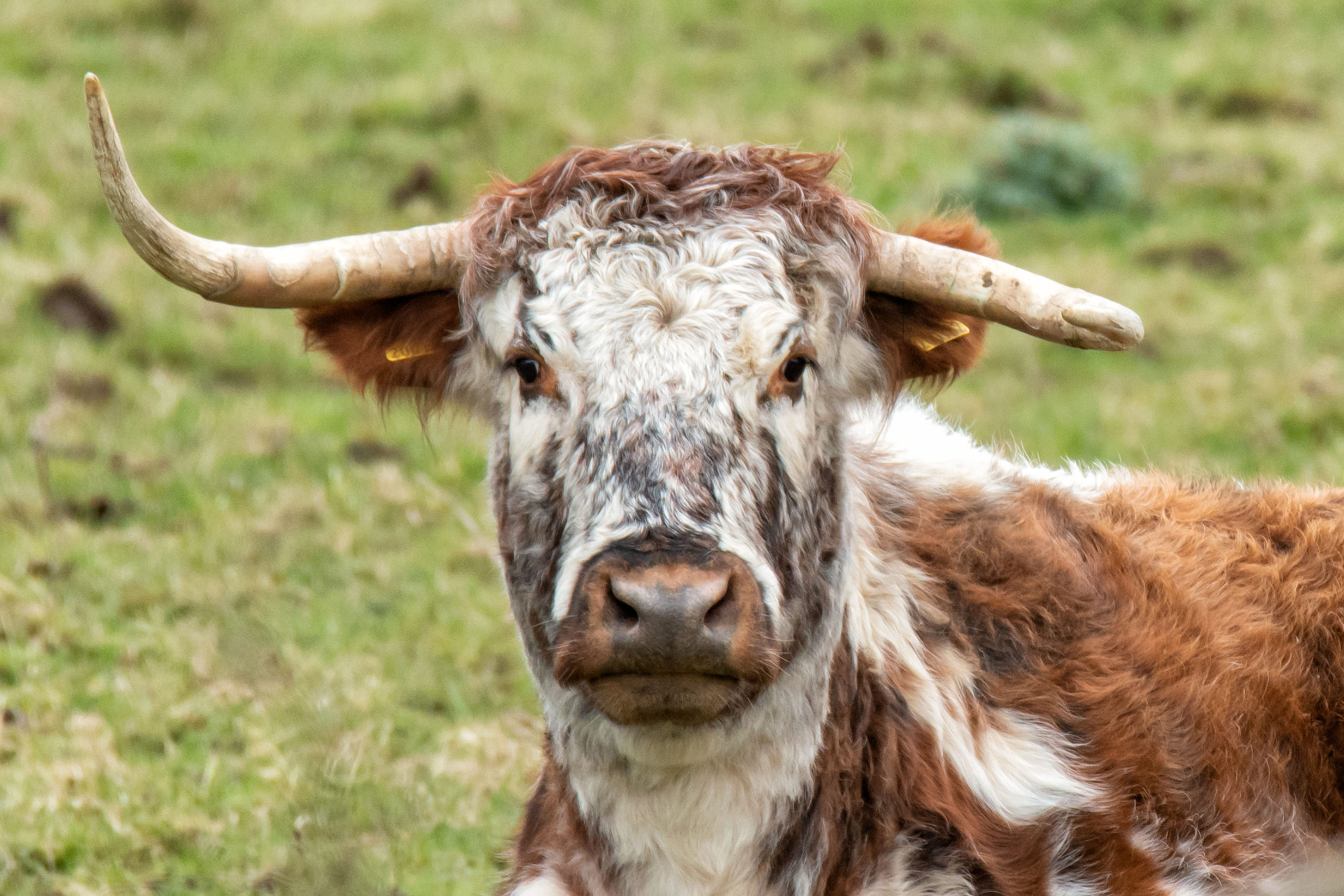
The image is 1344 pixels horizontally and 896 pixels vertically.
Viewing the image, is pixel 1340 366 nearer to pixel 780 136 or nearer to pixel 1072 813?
pixel 780 136

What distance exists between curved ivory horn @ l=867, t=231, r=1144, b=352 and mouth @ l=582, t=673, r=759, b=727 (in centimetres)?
103

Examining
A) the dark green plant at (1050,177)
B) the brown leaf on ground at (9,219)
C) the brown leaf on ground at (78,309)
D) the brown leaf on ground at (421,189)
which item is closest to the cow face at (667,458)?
the brown leaf on ground at (78,309)

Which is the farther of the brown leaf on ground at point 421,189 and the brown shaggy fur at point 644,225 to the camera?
the brown leaf on ground at point 421,189

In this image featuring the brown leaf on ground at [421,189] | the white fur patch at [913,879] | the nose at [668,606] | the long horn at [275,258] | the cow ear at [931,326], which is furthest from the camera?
the brown leaf on ground at [421,189]

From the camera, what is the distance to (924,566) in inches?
166

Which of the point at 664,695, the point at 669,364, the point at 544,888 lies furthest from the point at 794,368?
the point at 544,888

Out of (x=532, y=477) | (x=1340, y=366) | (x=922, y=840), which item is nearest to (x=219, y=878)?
(x=532, y=477)

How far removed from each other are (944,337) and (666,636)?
4.22 feet

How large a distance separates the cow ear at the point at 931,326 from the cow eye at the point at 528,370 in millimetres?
829

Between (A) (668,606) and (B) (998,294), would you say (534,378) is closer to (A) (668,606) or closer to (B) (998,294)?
(A) (668,606)

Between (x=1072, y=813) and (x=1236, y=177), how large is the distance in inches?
323

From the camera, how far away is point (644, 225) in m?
3.82

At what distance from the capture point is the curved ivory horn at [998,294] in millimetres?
3650

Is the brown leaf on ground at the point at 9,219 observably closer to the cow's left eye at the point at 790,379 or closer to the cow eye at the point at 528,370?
the cow eye at the point at 528,370
